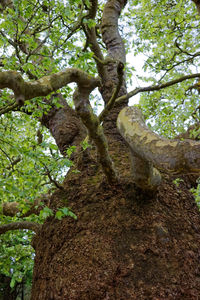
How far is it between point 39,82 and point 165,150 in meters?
1.09

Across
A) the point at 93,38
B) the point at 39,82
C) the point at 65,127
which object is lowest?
the point at 39,82

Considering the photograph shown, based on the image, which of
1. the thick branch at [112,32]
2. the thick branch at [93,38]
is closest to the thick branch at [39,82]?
the thick branch at [93,38]

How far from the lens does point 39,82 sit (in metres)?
1.87

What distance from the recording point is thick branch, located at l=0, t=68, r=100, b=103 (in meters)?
1.60

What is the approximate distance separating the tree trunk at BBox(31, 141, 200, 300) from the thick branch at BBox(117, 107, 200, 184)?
44.2 inches

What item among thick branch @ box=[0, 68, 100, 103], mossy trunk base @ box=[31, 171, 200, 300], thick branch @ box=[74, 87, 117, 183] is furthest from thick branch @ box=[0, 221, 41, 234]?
thick branch @ box=[0, 68, 100, 103]

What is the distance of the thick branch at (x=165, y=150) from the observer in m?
1.39

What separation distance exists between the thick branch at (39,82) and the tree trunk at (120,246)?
1.36 meters

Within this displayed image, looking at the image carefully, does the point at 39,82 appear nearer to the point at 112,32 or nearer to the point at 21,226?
the point at 21,226

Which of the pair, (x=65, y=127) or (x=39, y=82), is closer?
(x=39, y=82)

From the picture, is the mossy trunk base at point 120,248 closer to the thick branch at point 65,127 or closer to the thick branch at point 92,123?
the thick branch at point 92,123

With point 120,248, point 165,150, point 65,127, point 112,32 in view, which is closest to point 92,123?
point 165,150

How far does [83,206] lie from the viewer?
294cm

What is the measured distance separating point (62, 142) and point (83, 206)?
211 centimetres
